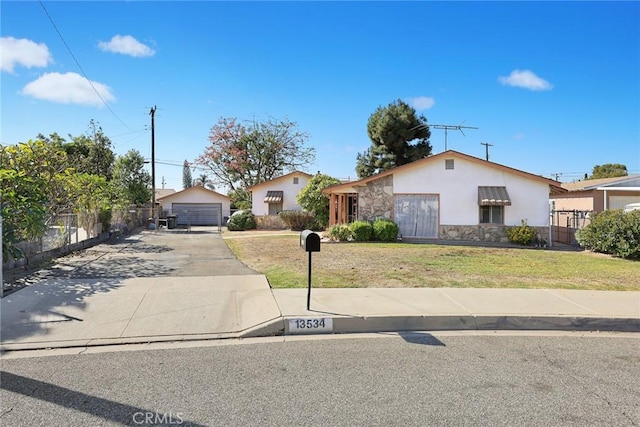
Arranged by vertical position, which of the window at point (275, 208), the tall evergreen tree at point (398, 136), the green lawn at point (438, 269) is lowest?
the green lawn at point (438, 269)

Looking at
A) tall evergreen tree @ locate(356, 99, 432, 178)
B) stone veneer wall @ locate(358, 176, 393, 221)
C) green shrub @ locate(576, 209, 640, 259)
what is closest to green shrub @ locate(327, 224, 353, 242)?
stone veneer wall @ locate(358, 176, 393, 221)

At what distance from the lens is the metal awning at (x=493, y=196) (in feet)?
58.4

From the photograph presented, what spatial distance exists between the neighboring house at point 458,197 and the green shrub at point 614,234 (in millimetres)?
2699

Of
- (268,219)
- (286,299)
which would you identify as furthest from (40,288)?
(268,219)

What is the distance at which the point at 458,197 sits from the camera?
18.5 metres

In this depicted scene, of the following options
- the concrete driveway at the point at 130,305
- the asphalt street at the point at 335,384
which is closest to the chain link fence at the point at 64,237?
the concrete driveway at the point at 130,305

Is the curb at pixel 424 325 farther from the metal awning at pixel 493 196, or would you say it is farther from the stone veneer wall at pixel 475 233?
the stone veneer wall at pixel 475 233

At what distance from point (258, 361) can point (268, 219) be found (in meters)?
24.7

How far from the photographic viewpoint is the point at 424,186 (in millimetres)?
18625

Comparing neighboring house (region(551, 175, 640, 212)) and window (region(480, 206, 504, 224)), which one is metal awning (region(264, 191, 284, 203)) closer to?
window (region(480, 206, 504, 224))

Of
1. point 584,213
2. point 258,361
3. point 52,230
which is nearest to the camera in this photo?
point 258,361

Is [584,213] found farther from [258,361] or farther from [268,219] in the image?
[258,361]

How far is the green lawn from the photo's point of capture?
8.15 meters

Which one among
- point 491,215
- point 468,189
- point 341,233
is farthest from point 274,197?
point 491,215
